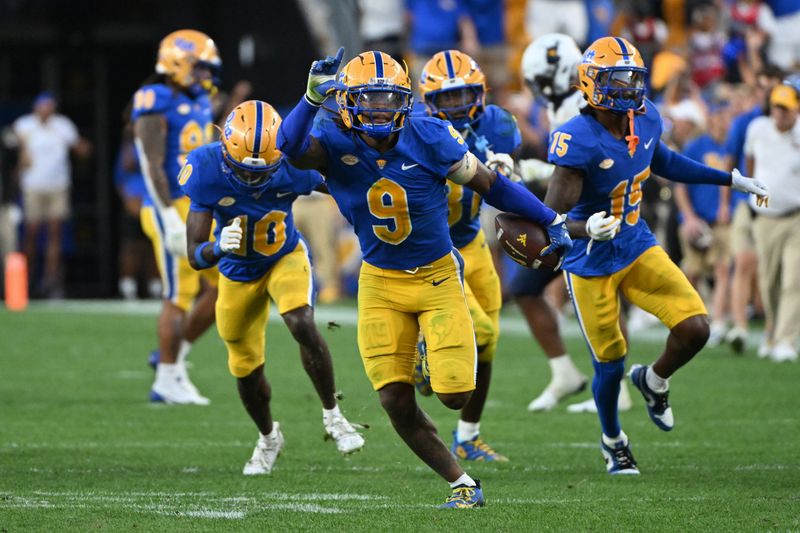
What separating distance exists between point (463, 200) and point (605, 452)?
1430 mm

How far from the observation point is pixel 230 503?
5.74 metres

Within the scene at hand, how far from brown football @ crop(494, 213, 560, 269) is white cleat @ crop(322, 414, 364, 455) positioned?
119 centimetres

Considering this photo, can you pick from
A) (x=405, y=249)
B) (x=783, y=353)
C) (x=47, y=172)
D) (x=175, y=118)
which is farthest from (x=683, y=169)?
(x=47, y=172)

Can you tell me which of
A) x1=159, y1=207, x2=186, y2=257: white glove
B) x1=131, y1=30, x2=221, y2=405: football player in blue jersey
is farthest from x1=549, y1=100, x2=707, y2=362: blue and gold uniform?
x1=131, y1=30, x2=221, y2=405: football player in blue jersey

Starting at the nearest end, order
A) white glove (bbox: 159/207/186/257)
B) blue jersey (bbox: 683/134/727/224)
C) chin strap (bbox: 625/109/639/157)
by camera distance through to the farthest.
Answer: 1. chin strap (bbox: 625/109/639/157)
2. white glove (bbox: 159/207/186/257)
3. blue jersey (bbox: 683/134/727/224)

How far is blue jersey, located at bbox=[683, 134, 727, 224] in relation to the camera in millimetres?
12734

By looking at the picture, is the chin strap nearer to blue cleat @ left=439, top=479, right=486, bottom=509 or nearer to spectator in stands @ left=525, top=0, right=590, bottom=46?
blue cleat @ left=439, top=479, right=486, bottom=509

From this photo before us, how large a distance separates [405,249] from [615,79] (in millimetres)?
1291

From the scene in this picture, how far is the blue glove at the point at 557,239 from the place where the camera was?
5734mm

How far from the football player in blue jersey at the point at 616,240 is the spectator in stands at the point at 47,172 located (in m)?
11.5

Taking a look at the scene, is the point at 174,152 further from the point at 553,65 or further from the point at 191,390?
the point at 553,65

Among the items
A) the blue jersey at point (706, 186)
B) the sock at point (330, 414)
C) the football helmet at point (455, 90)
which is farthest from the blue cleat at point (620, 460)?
the blue jersey at point (706, 186)

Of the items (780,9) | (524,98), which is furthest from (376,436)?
(780,9)

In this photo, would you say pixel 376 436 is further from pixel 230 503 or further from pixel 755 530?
pixel 755 530
